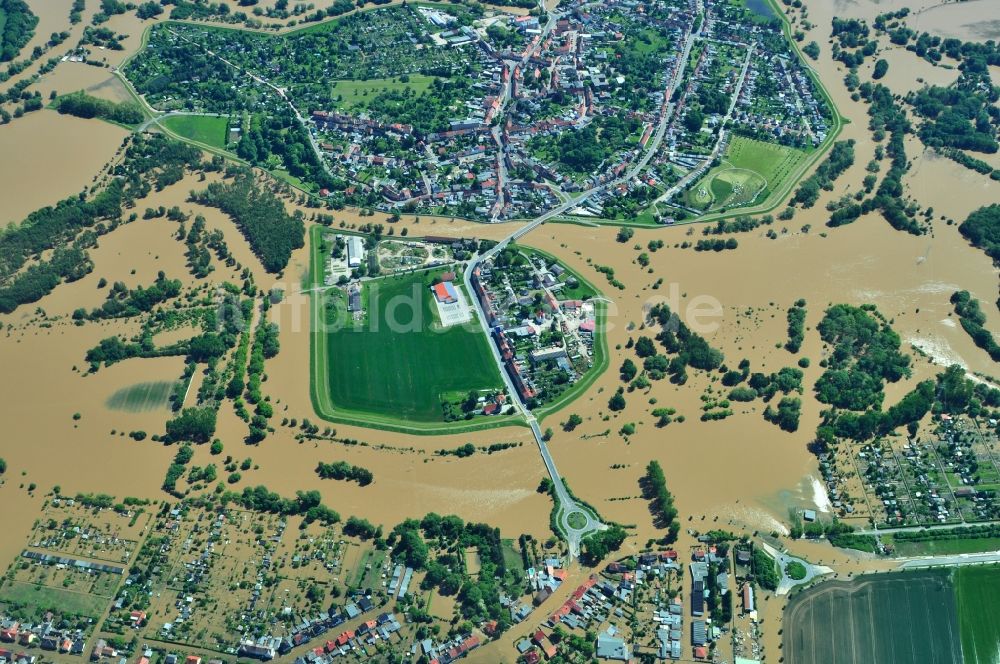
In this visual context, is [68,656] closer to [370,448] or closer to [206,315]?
[370,448]

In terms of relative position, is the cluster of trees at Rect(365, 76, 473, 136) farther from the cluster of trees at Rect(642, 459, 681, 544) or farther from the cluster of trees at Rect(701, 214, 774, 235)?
the cluster of trees at Rect(642, 459, 681, 544)

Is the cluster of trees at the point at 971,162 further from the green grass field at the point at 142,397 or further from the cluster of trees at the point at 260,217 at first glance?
the green grass field at the point at 142,397

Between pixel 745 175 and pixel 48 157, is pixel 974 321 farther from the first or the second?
pixel 48 157

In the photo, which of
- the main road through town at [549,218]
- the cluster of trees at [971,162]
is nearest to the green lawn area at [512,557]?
the main road through town at [549,218]

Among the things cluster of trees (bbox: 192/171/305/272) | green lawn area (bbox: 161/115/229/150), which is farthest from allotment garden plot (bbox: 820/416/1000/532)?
green lawn area (bbox: 161/115/229/150)

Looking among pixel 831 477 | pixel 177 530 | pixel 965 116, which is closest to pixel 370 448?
pixel 177 530

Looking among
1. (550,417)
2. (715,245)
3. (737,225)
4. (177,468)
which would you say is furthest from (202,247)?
(737,225)
